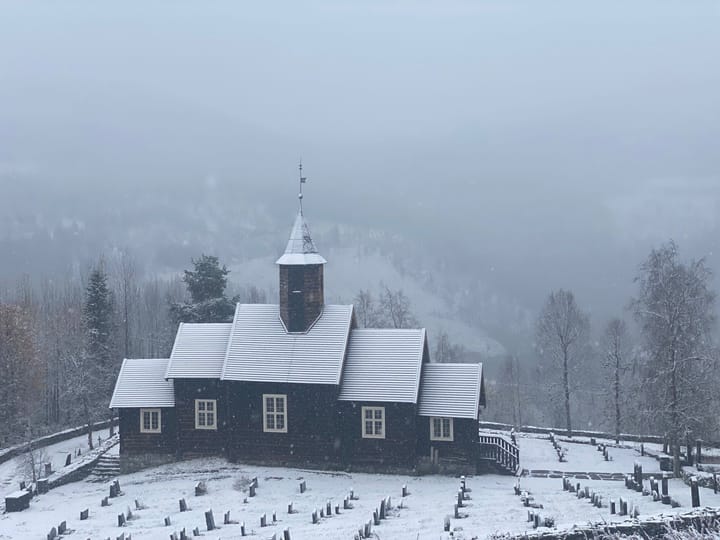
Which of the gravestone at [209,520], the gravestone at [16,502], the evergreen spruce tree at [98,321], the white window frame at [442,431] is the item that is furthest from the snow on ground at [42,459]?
the white window frame at [442,431]

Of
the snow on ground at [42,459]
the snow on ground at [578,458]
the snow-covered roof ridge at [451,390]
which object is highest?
the snow-covered roof ridge at [451,390]

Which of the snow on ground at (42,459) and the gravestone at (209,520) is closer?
the gravestone at (209,520)

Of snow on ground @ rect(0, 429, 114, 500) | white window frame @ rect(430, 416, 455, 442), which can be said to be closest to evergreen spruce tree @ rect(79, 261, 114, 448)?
snow on ground @ rect(0, 429, 114, 500)

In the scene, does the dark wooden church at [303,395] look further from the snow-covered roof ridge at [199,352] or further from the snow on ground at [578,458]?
the snow on ground at [578,458]

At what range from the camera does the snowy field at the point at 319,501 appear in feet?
88.4

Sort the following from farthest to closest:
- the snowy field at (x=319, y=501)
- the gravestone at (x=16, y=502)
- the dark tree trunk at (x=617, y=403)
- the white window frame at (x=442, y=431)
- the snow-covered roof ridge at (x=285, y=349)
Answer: the dark tree trunk at (x=617, y=403)
the snow-covered roof ridge at (x=285, y=349)
the white window frame at (x=442, y=431)
the gravestone at (x=16, y=502)
the snowy field at (x=319, y=501)

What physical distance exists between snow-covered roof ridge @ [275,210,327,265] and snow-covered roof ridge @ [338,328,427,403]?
440 cm

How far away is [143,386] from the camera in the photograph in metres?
40.8

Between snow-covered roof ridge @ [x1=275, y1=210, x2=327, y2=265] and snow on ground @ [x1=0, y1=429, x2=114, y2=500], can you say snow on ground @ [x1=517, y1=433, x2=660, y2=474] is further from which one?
snow on ground @ [x1=0, y1=429, x2=114, y2=500]

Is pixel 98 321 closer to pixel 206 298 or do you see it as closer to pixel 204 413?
pixel 206 298

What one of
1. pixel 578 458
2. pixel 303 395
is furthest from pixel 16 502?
pixel 578 458

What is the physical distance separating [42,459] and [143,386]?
6.48 meters

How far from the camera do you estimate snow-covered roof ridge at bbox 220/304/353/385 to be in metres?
37.9

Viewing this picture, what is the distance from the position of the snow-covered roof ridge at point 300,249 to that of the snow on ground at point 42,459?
1639cm
